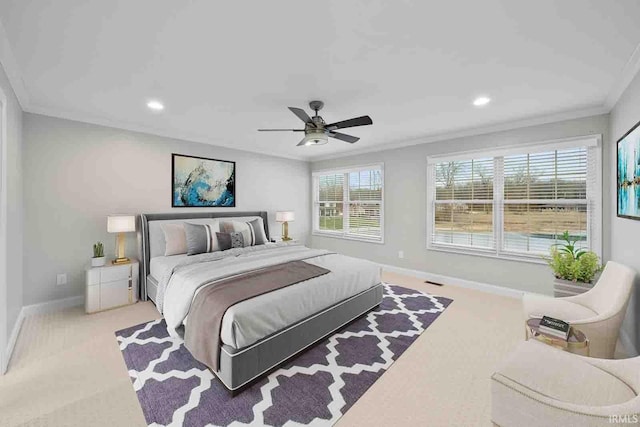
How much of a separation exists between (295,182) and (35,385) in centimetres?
497

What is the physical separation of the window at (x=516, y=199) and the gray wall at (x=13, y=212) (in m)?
5.20

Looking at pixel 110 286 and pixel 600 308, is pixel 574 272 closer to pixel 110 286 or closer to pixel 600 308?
pixel 600 308

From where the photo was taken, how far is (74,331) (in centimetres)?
281

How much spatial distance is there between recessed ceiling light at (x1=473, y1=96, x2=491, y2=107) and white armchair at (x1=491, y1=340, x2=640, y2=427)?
256 cm

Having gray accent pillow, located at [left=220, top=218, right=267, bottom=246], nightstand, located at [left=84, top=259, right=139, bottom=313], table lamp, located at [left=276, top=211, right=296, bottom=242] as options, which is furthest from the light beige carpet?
table lamp, located at [left=276, top=211, right=296, bottom=242]

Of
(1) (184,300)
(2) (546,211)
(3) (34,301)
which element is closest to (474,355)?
(2) (546,211)

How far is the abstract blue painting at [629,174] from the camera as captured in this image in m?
2.20

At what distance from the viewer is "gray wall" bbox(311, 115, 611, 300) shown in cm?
354

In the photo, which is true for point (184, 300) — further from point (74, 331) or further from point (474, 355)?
point (474, 355)

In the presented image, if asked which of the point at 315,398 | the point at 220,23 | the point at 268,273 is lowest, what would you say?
the point at 315,398

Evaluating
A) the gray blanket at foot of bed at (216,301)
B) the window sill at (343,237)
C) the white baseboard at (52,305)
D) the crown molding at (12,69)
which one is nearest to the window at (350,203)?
the window sill at (343,237)

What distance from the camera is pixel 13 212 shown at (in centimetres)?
258

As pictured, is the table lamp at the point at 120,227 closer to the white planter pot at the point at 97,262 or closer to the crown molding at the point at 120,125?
the white planter pot at the point at 97,262

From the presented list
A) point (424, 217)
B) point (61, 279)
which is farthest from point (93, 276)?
point (424, 217)
